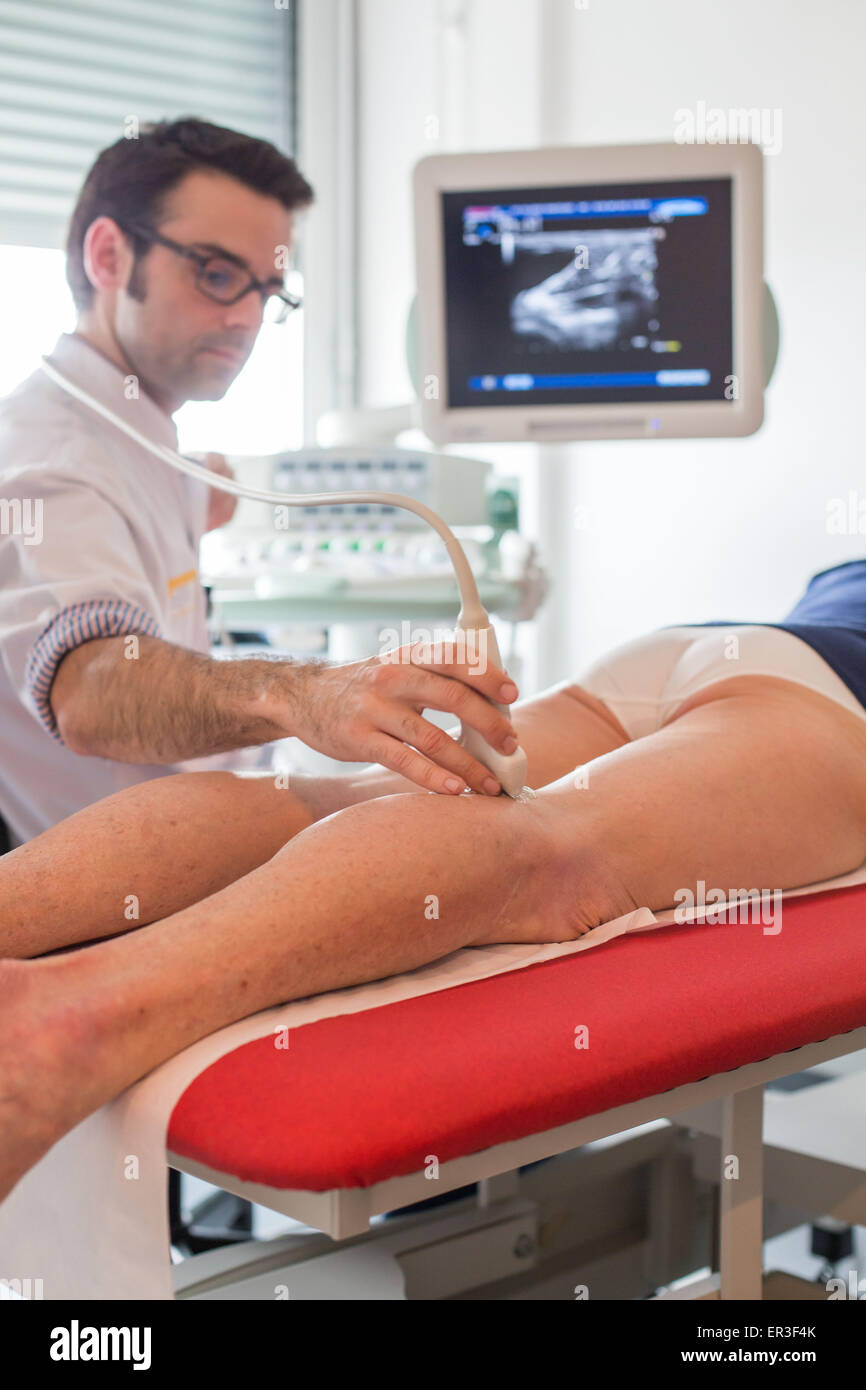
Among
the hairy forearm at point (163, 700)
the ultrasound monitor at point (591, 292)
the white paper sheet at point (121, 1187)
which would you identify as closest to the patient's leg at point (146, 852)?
the hairy forearm at point (163, 700)

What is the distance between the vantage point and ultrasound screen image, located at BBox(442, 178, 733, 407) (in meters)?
2.12

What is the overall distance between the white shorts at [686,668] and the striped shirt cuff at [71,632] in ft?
1.64

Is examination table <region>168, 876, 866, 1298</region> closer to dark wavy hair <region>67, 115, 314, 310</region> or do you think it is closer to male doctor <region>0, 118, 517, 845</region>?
male doctor <region>0, 118, 517, 845</region>

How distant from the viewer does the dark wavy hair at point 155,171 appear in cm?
175

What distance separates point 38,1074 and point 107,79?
3.46 meters

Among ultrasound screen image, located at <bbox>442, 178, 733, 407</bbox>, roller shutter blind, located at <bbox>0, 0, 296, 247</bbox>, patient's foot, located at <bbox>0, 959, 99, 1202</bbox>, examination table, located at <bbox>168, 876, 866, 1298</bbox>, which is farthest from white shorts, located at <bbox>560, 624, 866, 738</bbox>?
roller shutter blind, located at <bbox>0, 0, 296, 247</bbox>

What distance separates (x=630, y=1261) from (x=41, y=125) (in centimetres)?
320

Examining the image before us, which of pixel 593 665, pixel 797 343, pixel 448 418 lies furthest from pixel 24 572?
pixel 797 343

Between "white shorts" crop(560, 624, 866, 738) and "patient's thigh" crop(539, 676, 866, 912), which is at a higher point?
"white shorts" crop(560, 624, 866, 738)

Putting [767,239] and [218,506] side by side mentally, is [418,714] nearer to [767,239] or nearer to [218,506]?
[218,506]

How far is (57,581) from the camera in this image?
4.33 feet

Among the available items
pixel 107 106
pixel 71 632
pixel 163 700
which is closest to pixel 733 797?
pixel 163 700

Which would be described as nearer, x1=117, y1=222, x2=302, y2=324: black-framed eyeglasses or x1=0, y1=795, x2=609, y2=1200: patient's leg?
x1=0, y1=795, x2=609, y2=1200: patient's leg

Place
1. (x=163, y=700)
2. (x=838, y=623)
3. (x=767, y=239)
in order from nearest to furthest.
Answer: (x=163, y=700) < (x=838, y=623) < (x=767, y=239)
